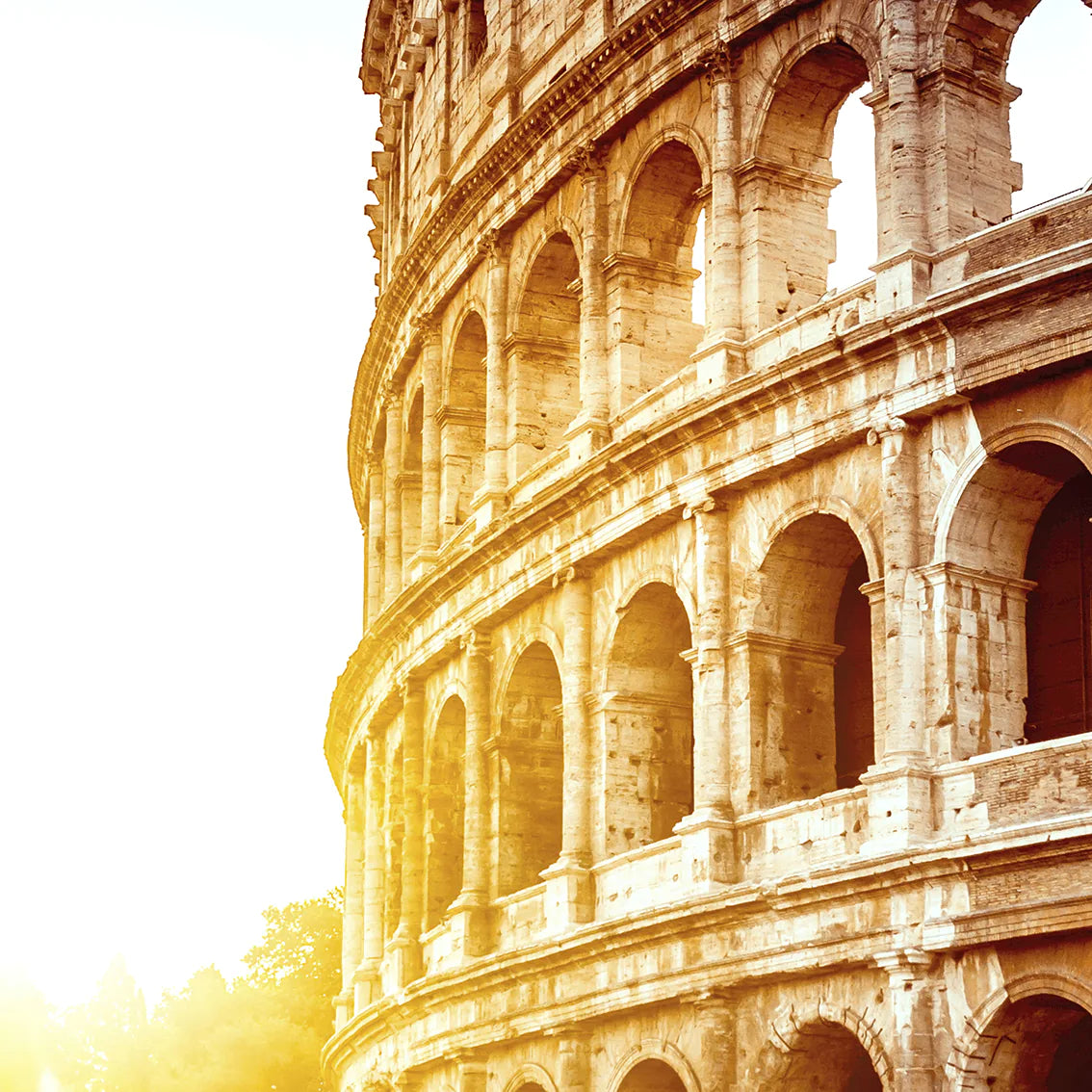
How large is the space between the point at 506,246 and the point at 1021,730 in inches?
399

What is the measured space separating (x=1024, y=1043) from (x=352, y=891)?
16.1m

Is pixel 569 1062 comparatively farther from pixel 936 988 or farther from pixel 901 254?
pixel 901 254

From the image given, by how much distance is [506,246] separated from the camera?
84.7 ft

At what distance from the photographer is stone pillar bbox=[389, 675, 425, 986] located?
26703 millimetres

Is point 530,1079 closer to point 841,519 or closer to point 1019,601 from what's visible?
point 841,519

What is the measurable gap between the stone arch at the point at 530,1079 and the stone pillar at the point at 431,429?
289 inches

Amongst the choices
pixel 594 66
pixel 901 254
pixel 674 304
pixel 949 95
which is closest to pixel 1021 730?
pixel 901 254

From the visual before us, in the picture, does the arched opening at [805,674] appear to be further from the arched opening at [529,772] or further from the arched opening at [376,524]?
the arched opening at [376,524]

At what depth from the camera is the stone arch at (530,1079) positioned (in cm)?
2209

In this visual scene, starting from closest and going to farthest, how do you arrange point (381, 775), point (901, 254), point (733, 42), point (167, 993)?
point (901, 254) → point (733, 42) → point (381, 775) → point (167, 993)

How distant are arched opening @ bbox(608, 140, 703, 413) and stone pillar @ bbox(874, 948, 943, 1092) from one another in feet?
24.5

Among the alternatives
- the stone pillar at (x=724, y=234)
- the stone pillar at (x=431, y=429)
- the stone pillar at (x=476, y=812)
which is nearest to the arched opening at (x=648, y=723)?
the stone pillar at (x=724, y=234)

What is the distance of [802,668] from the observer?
20.1 metres

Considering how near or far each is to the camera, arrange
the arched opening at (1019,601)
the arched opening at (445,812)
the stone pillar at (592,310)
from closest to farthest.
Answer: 1. the arched opening at (1019,601)
2. the stone pillar at (592,310)
3. the arched opening at (445,812)
